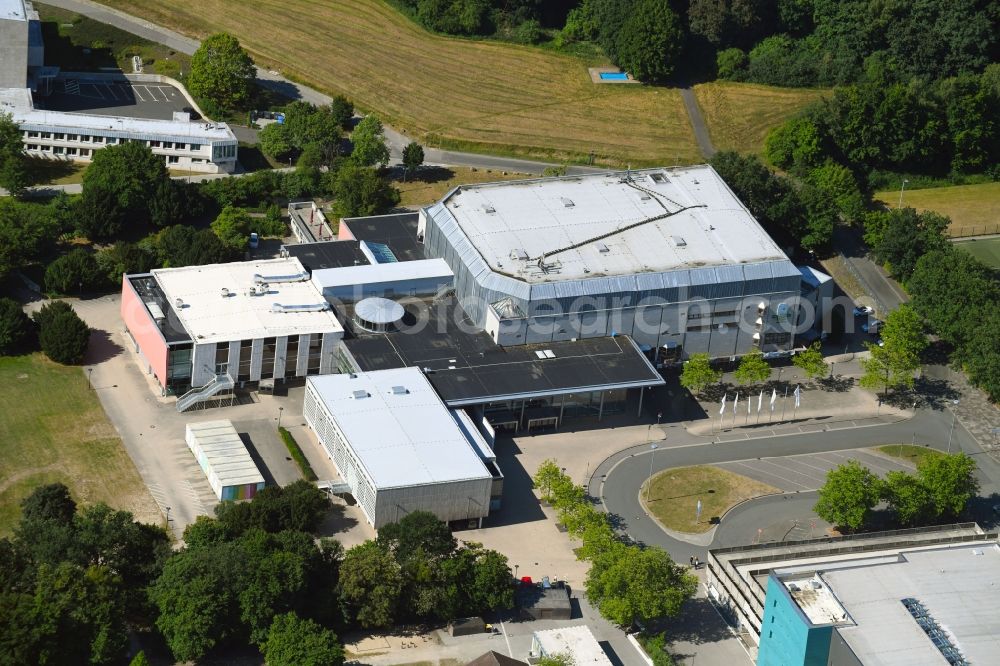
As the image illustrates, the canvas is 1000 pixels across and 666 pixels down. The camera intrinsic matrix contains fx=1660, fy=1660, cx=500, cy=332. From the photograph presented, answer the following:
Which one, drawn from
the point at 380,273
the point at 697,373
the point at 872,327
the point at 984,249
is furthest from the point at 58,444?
the point at 984,249

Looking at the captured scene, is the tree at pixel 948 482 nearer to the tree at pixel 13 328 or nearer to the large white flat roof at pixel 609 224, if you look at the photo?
the large white flat roof at pixel 609 224

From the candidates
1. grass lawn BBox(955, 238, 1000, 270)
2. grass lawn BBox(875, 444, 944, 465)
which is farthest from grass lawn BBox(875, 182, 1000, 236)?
grass lawn BBox(875, 444, 944, 465)

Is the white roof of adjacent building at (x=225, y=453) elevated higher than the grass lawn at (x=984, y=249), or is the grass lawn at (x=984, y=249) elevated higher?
the grass lawn at (x=984, y=249)

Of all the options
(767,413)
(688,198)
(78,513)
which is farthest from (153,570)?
(688,198)

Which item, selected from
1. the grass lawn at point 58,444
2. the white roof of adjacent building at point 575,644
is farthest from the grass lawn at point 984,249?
the grass lawn at point 58,444

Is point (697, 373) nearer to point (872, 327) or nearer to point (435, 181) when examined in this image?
point (872, 327)

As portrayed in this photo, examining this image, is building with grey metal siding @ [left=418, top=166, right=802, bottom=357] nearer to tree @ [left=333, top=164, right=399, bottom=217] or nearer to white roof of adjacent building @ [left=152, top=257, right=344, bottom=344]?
tree @ [left=333, top=164, right=399, bottom=217]

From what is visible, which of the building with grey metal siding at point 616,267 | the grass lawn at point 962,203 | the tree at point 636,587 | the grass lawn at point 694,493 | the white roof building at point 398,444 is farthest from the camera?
the grass lawn at point 962,203
